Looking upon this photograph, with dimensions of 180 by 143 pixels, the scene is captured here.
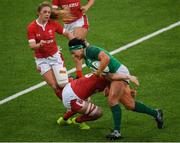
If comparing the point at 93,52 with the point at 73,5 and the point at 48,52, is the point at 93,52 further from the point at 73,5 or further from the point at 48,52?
the point at 73,5

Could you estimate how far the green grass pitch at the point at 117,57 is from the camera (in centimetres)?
1273

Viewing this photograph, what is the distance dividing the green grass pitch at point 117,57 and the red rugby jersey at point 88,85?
803 mm

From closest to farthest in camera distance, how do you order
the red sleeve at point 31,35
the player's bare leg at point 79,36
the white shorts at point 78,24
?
1. the red sleeve at point 31,35
2. the player's bare leg at point 79,36
3. the white shorts at point 78,24

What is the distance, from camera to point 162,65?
16.0 metres

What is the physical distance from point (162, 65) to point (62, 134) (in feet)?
13.8

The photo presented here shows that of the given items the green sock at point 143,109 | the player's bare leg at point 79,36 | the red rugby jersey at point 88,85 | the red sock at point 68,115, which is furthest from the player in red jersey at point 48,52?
the green sock at point 143,109

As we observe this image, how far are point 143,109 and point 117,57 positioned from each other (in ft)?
14.0

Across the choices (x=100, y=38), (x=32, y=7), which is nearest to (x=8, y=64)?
(x=100, y=38)

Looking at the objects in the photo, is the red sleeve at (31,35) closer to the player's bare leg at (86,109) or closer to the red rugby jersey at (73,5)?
the player's bare leg at (86,109)

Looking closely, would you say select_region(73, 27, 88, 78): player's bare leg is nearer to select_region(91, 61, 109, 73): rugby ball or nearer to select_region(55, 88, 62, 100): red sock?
select_region(55, 88, 62, 100): red sock

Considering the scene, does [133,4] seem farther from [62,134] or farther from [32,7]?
[62,134]

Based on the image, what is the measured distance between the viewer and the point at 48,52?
44.7 feet

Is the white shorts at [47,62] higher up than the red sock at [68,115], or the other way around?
the white shorts at [47,62]

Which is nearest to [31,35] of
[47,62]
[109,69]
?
[47,62]
